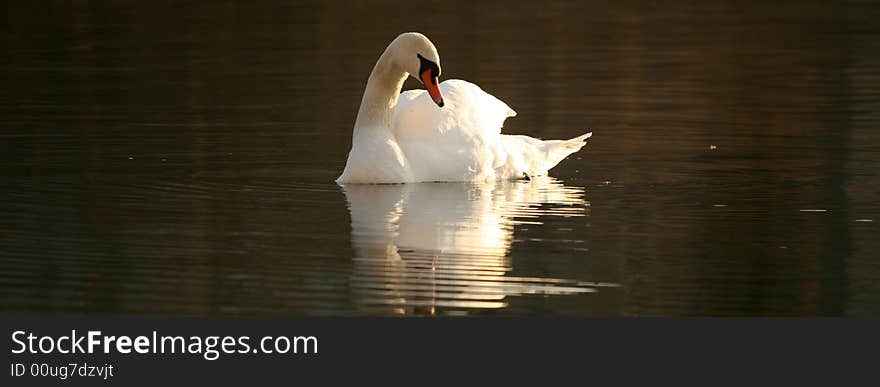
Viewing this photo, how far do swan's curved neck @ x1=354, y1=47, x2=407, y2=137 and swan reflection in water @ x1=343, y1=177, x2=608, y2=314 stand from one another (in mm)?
469

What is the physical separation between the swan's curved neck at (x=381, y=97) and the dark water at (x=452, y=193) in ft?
1.69

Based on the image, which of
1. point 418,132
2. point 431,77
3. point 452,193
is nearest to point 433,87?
point 431,77

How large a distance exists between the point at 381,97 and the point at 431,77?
0.51 m

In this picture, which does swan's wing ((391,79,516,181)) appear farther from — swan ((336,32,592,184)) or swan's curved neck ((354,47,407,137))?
swan's curved neck ((354,47,407,137))

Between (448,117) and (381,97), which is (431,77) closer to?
(448,117)

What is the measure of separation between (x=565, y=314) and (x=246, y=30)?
2274cm

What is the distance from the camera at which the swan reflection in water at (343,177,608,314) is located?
8656 mm

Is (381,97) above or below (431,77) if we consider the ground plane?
below

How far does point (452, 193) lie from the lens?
12.4 m

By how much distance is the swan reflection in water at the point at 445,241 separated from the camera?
28.4 feet

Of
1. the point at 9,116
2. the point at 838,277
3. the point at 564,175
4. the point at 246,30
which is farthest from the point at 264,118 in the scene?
the point at 246,30

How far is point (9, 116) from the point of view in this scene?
17375 mm

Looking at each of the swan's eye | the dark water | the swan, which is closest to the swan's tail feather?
the dark water

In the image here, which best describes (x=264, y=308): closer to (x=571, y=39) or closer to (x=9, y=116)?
(x=9, y=116)
